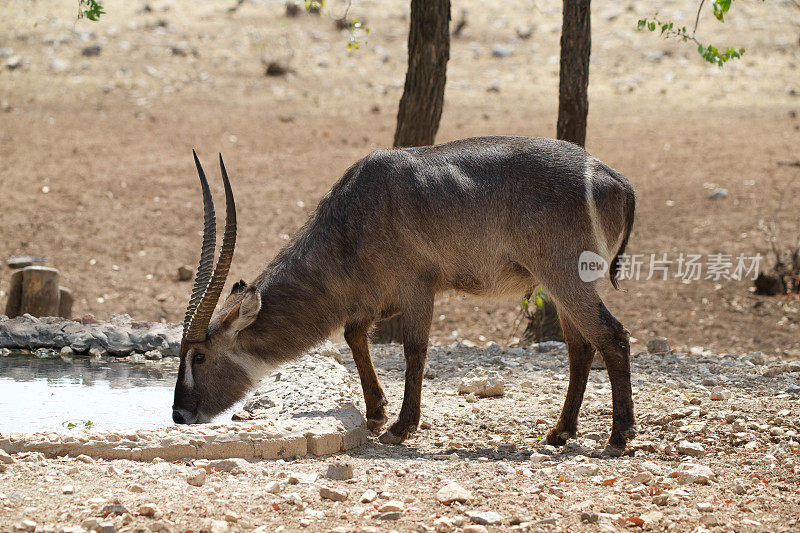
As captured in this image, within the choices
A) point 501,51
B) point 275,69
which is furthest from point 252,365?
point 501,51

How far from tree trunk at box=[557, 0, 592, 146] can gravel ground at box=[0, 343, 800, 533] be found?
284 cm

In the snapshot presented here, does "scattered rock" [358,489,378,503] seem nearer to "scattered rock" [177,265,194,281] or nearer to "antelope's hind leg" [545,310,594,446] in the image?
"antelope's hind leg" [545,310,594,446]

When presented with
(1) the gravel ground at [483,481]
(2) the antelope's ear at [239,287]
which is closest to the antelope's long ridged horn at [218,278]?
(2) the antelope's ear at [239,287]

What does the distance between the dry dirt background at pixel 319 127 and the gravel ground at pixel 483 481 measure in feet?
14.9

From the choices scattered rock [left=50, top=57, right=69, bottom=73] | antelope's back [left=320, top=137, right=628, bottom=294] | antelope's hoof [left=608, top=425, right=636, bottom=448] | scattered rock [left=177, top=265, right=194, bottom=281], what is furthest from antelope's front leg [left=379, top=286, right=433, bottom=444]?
scattered rock [left=50, top=57, right=69, bottom=73]

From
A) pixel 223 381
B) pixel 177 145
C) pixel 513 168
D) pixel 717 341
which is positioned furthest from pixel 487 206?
pixel 177 145

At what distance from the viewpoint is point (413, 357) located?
636 cm

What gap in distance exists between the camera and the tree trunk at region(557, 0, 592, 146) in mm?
8633

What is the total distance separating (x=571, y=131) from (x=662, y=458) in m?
3.92

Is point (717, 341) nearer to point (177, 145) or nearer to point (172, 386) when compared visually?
point (172, 386)

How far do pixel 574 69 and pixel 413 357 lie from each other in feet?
12.2

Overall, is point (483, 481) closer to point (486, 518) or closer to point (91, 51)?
point (486, 518)

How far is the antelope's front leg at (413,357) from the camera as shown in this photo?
6320mm

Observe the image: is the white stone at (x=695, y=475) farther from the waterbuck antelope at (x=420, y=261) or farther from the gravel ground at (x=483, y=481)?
the waterbuck antelope at (x=420, y=261)
